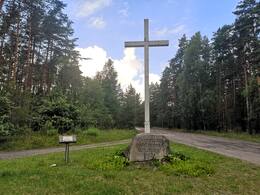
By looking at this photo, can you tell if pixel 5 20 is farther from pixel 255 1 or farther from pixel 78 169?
pixel 255 1

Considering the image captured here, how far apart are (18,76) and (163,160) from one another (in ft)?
77.4

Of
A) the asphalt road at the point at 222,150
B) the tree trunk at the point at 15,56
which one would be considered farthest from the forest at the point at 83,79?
the asphalt road at the point at 222,150

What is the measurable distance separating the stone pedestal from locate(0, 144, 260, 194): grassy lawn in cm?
48

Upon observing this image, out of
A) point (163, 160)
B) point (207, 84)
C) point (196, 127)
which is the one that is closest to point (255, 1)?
point (207, 84)

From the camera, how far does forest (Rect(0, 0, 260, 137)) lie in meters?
22.6

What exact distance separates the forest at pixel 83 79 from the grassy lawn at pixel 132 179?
34.1 feet

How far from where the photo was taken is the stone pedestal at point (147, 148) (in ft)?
30.8

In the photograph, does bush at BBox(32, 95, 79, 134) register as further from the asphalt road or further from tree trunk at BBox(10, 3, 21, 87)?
the asphalt road

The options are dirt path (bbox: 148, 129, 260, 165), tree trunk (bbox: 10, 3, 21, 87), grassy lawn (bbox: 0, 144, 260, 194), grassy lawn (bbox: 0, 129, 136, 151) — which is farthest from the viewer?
tree trunk (bbox: 10, 3, 21, 87)

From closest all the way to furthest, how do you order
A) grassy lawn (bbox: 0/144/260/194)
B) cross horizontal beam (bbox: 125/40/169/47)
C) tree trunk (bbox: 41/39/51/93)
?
grassy lawn (bbox: 0/144/260/194) < cross horizontal beam (bbox: 125/40/169/47) < tree trunk (bbox: 41/39/51/93)

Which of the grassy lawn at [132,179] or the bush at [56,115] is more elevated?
the bush at [56,115]

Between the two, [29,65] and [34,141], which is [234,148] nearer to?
[34,141]

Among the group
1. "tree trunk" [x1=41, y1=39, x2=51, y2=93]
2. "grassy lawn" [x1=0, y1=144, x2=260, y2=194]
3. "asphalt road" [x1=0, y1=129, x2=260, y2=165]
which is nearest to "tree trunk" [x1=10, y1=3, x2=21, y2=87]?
"tree trunk" [x1=41, y1=39, x2=51, y2=93]

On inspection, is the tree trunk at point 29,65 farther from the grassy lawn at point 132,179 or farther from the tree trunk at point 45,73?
the grassy lawn at point 132,179
